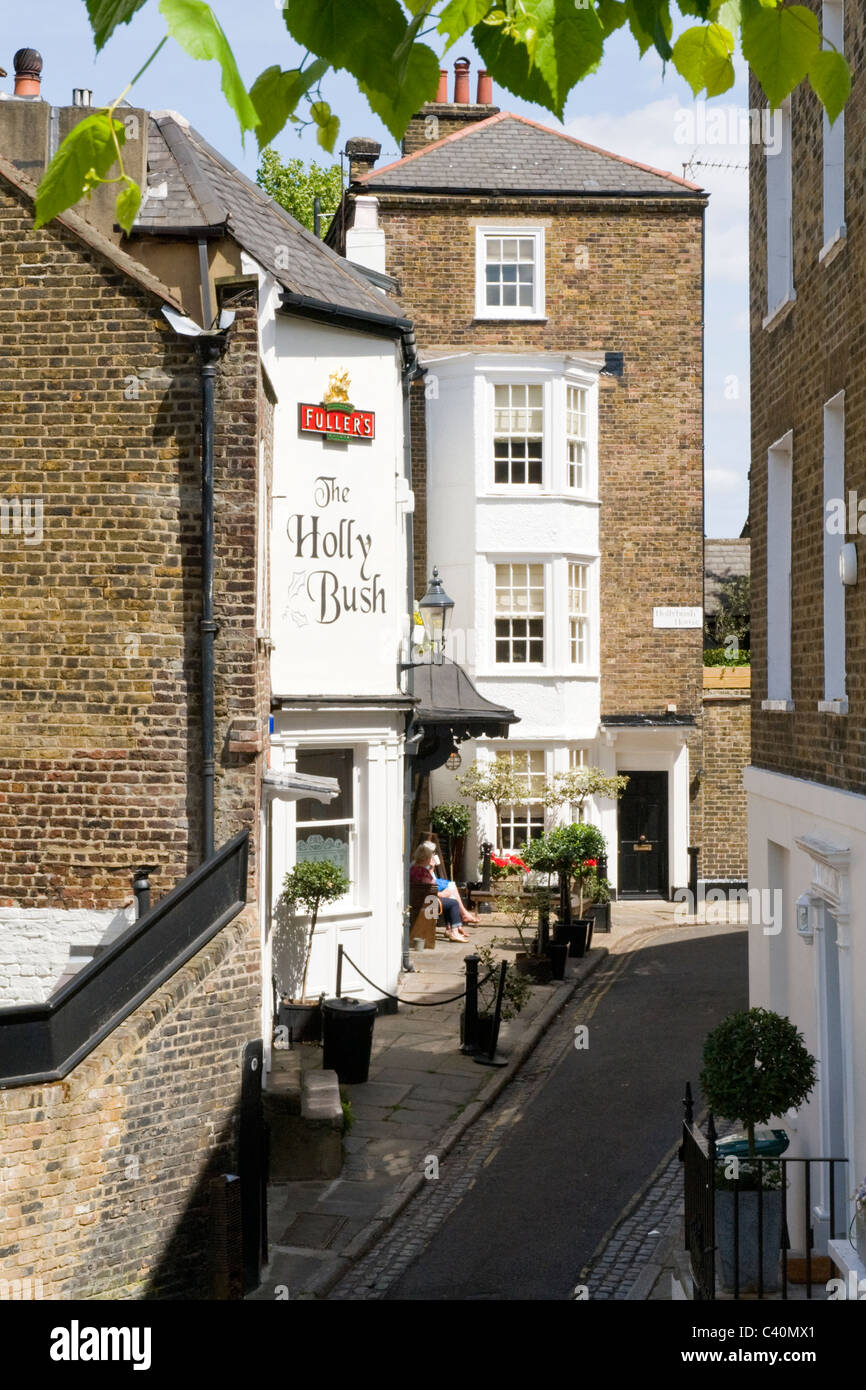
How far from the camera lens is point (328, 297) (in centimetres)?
1700

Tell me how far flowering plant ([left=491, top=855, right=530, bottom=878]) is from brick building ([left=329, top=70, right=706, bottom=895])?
2.26 ft

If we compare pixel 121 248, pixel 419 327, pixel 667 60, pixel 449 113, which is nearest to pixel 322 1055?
pixel 121 248

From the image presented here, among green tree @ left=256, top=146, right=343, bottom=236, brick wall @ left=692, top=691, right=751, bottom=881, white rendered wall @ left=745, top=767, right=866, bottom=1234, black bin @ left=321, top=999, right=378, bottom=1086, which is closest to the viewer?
white rendered wall @ left=745, top=767, right=866, bottom=1234

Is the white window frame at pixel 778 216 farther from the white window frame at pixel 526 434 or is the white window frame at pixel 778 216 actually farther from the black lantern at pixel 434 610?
the white window frame at pixel 526 434

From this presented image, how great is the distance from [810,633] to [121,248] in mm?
6986

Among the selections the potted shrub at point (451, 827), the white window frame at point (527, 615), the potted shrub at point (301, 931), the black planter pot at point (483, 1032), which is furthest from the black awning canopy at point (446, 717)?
the black planter pot at point (483, 1032)

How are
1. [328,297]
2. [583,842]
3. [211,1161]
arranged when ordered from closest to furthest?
[211,1161], [328,297], [583,842]

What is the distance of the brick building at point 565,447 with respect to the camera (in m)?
26.9

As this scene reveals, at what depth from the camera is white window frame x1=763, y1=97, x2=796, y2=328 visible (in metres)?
11.9

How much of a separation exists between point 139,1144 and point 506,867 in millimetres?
17259

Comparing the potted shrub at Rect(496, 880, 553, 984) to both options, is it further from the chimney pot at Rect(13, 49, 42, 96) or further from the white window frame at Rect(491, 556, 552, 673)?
the chimney pot at Rect(13, 49, 42, 96)

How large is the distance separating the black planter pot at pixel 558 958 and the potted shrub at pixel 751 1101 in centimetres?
1117

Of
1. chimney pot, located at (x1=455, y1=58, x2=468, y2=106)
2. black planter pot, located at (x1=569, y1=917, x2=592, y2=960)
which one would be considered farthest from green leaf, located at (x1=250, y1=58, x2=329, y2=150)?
chimney pot, located at (x1=455, y1=58, x2=468, y2=106)
